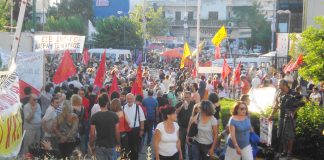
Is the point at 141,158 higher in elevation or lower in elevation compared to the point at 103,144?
lower

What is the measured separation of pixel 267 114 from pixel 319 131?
1042mm

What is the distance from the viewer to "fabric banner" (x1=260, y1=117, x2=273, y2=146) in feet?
36.8

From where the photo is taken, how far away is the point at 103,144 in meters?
9.59

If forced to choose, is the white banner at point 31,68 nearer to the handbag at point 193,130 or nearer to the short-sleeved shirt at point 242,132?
the handbag at point 193,130

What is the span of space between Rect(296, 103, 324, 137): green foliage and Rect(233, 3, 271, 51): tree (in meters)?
65.1

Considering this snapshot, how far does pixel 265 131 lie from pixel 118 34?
2225 inches

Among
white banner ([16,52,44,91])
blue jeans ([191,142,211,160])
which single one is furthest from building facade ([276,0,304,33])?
blue jeans ([191,142,211,160])

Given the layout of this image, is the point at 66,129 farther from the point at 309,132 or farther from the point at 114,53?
the point at 114,53

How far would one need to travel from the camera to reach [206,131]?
32.2ft

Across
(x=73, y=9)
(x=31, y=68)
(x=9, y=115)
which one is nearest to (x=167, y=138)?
(x=9, y=115)

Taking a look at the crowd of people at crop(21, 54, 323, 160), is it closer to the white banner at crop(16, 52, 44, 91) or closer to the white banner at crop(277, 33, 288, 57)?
the white banner at crop(16, 52, 44, 91)

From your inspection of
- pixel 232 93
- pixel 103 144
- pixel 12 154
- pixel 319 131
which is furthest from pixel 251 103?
pixel 232 93

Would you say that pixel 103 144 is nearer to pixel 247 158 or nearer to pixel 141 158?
pixel 247 158

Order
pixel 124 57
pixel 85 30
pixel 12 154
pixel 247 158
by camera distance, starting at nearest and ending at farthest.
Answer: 1. pixel 12 154
2. pixel 247 158
3. pixel 124 57
4. pixel 85 30
